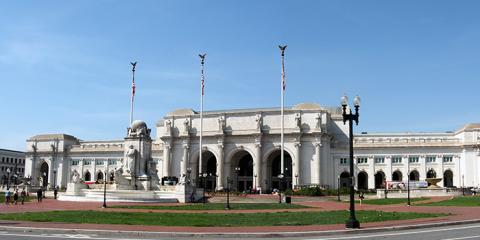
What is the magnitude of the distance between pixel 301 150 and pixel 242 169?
65.3ft

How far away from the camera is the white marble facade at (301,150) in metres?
116

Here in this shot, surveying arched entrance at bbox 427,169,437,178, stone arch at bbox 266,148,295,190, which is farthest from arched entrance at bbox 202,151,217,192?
arched entrance at bbox 427,169,437,178

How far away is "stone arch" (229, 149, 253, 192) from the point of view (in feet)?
419

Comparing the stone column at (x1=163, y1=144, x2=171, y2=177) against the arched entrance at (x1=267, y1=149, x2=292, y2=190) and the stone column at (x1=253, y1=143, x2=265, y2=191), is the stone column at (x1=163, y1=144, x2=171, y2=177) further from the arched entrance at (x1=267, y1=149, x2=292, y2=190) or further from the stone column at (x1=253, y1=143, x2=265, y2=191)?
the arched entrance at (x1=267, y1=149, x2=292, y2=190)

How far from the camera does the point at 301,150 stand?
4754 inches

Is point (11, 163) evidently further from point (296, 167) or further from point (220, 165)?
point (296, 167)

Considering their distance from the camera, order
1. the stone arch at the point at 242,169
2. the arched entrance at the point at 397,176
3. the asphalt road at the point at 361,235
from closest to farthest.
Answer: the asphalt road at the point at 361,235 < the arched entrance at the point at 397,176 < the stone arch at the point at 242,169

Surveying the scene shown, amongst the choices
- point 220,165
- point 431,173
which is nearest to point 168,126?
point 220,165

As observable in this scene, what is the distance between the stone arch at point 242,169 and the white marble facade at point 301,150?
0.26 meters

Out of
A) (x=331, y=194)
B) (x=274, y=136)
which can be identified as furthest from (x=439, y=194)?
(x=274, y=136)

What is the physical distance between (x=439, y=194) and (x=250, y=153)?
2235 inches

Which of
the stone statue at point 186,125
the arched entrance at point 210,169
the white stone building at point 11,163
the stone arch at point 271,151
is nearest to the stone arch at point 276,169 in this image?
the stone arch at point 271,151

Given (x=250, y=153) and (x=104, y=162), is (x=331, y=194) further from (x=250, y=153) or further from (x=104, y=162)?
(x=104, y=162)

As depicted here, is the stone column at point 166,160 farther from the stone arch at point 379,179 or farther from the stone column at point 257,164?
the stone arch at point 379,179
